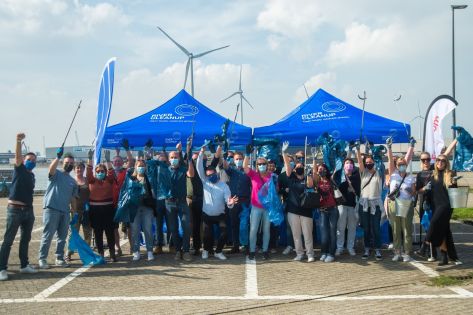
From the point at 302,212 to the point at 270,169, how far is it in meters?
0.97

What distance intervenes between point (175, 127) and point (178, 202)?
315 cm

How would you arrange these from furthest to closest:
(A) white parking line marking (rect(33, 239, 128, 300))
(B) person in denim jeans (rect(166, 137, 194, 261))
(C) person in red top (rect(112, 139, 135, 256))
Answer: (C) person in red top (rect(112, 139, 135, 256)), (B) person in denim jeans (rect(166, 137, 194, 261)), (A) white parking line marking (rect(33, 239, 128, 300))

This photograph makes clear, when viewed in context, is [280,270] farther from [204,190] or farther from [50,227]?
[50,227]

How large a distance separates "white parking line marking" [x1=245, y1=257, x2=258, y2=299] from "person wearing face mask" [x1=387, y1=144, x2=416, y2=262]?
242 centimetres

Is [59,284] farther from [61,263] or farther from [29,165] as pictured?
[29,165]

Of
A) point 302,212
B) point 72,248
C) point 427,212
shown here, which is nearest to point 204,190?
point 302,212

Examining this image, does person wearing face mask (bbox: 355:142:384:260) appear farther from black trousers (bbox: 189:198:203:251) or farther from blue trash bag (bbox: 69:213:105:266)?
blue trash bag (bbox: 69:213:105:266)

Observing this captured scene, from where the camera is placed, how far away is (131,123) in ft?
37.9

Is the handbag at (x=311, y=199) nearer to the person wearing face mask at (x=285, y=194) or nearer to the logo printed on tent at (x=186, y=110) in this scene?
the person wearing face mask at (x=285, y=194)

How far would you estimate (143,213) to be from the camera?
8.77 m

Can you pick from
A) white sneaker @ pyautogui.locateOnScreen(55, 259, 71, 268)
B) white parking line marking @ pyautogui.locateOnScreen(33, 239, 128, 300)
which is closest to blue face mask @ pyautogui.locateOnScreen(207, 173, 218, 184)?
white parking line marking @ pyautogui.locateOnScreen(33, 239, 128, 300)

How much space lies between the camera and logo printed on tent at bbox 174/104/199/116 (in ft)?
38.3

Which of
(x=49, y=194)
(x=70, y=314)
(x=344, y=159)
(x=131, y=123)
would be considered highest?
(x=131, y=123)

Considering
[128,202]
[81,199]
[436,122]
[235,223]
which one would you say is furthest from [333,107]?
[81,199]
